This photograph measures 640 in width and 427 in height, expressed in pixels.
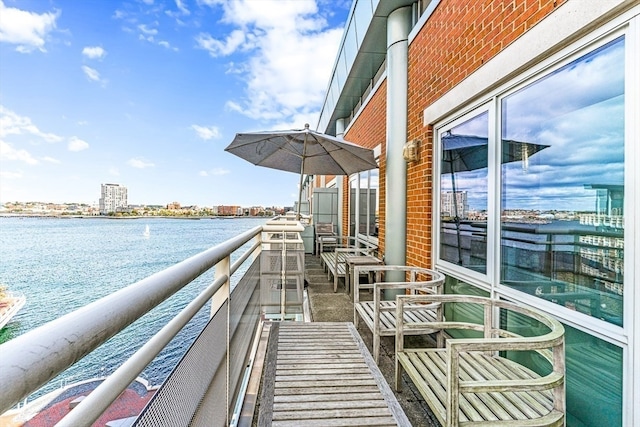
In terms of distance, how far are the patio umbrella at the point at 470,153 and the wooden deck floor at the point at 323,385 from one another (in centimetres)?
162

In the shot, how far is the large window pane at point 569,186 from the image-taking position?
177 cm

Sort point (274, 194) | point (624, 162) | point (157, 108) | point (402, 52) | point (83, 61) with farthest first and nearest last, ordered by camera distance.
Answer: point (274, 194), point (157, 108), point (83, 61), point (402, 52), point (624, 162)

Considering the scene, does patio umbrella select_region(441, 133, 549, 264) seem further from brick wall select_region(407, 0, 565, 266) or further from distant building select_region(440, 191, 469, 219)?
brick wall select_region(407, 0, 565, 266)

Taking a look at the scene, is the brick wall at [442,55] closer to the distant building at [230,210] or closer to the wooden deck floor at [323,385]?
the wooden deck floor at [323,385]

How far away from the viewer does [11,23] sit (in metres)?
13.7

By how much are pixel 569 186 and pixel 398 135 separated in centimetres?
272

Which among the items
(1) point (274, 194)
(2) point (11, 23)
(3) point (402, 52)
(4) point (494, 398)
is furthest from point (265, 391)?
(1) point (274, 194)

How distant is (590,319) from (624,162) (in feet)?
2.75

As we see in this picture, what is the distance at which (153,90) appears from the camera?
25.9 m

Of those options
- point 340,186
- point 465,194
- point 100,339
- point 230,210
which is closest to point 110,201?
point 230,210

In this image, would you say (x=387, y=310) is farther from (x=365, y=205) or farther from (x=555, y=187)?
(x=365, y=205)

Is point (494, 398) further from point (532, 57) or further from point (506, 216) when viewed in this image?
point (532, 57)

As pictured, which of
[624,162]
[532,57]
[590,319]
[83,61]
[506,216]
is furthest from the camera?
[83,61]

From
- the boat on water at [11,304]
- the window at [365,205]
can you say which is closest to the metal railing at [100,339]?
the window at [365,205]
